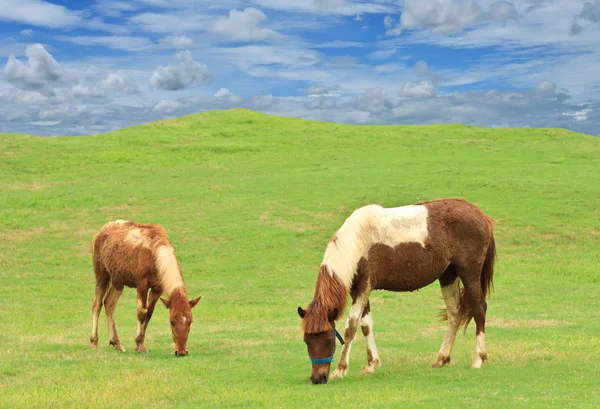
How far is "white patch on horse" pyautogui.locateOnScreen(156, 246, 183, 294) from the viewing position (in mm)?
13203

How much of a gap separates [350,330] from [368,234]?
1.62m

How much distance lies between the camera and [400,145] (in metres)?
56.2

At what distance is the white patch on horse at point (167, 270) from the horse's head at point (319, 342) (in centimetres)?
409

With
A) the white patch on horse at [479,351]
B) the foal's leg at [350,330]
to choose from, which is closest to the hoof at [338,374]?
the foal's leg at [350,330]

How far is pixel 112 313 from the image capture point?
14914mm

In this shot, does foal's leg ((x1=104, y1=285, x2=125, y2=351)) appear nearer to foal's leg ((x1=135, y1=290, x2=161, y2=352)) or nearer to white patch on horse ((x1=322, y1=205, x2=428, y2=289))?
foal's leg ((x1=135, y1=290, x2=161, y2=352))

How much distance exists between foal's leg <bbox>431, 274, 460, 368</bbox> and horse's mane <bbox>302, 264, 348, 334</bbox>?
8.19 feet

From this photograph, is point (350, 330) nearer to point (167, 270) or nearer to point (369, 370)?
point (369, 370)

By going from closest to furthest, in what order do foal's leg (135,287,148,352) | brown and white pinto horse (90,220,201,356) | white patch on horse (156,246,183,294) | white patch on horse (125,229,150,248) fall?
brown and white pinto horse (90,220,201,356), white patch on horse (156,246,183,294), foal's leg (135,287,148,352), white patch on horse (125,229,150,248)

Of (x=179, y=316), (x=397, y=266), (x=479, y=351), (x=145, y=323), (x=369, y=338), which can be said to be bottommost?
(x=145, y=323)

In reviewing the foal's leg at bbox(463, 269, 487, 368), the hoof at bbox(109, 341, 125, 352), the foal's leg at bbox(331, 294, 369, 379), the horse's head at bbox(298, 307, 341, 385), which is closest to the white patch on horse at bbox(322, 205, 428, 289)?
the foal's leg at bbox(331, 294, 369, 379)

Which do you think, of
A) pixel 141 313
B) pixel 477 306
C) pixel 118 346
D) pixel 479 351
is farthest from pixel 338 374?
pixel 118 346

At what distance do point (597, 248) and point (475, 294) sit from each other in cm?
2167

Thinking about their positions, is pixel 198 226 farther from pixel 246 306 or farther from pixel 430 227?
pixel 430 227
